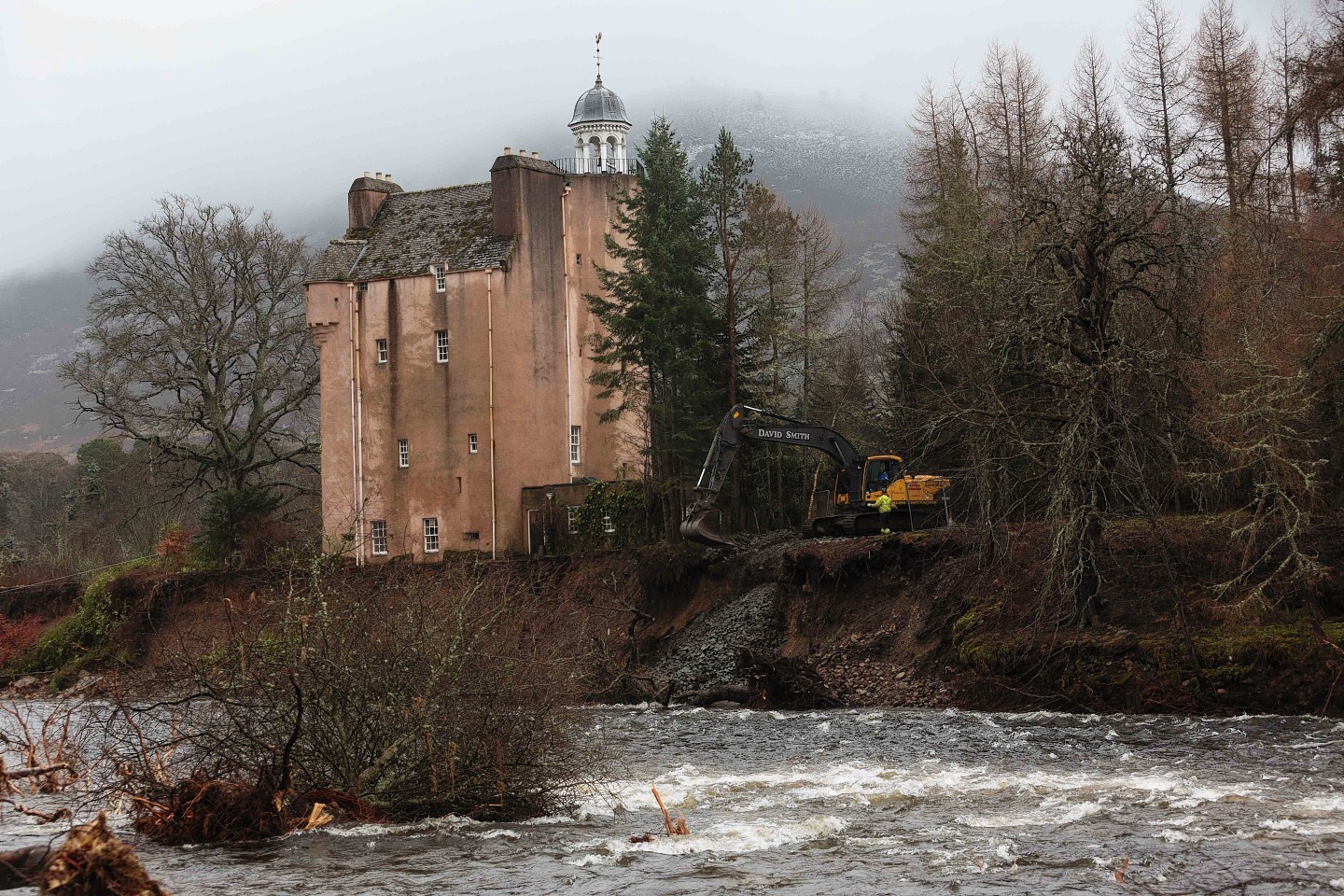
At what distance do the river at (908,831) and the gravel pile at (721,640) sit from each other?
39.9 ft

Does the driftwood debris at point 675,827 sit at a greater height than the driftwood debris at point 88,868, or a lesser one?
lesser

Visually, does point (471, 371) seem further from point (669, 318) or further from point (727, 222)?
point (727, 222)

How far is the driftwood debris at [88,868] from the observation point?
39.1 feet

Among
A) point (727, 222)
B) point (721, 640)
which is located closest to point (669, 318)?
point (727, 222)

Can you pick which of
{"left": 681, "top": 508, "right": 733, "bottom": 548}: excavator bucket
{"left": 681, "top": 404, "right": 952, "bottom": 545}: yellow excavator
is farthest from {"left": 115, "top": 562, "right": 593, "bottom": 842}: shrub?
{"left": 681, "top": 404, "right": 952, "bottom": 545}: yellow excavator

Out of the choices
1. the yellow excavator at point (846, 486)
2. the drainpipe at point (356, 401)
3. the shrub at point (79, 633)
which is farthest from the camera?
the drainpipe at point (356, 401)

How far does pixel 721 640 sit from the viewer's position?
37375mm

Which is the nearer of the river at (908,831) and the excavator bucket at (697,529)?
the river at (908,831)

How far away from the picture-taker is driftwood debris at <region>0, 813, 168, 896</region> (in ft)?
39.1

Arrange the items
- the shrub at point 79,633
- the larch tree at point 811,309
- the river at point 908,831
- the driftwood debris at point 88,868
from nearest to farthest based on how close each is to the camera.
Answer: the driftwood debris at point 88,868, the river at point 908,831, the larch tree at point 811,309, the shrub at point 79,633

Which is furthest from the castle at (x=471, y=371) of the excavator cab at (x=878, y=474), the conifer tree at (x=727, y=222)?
the excavator cab at (x=878, y=474)

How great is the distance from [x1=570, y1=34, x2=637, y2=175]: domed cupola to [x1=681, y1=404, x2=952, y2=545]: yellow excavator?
87.5 feet

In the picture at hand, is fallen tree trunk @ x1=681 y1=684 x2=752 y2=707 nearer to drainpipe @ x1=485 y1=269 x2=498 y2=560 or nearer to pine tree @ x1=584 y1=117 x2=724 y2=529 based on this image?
pine tree @ x1=584 y1=117 x2=724 y2=529

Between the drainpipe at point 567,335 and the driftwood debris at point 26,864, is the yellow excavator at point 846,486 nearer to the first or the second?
the drainpipe at point 567,335
